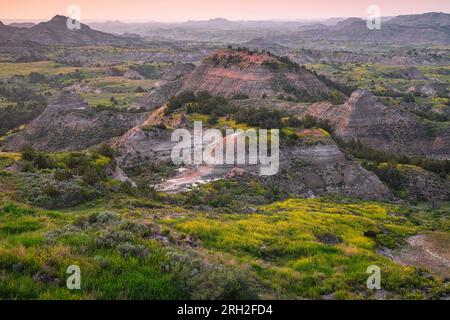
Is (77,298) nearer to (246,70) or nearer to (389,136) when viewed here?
(389,136)

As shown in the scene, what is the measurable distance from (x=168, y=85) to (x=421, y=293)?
84.5 meters

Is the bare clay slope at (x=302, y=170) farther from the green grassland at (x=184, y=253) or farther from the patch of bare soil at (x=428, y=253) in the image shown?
the patch of bare soil at (x=428, y=253)

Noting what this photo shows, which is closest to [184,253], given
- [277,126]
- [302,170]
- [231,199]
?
[231,199]

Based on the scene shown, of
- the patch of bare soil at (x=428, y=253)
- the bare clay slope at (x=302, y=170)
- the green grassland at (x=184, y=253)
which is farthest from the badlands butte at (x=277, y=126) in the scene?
the patch of bare soil at (x=428, y=253)

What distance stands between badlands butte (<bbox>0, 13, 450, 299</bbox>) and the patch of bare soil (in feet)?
0.38

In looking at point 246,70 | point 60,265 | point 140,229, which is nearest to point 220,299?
point 60,265

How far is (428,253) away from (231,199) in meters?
11.2

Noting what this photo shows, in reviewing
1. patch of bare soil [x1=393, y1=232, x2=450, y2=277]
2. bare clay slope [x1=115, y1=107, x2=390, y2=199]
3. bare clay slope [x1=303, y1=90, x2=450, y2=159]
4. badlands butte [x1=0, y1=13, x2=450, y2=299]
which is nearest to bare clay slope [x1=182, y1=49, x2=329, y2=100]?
badlands butte [x1=0, y1=13, x2=450, y2=299]

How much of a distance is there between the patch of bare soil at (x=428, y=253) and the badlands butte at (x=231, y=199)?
114 millimetres

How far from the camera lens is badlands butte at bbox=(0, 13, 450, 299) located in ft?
32.3

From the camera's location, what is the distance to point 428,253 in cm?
1903

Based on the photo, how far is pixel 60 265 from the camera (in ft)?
30.4

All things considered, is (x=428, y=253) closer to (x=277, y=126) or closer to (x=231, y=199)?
(x=231, y=199)

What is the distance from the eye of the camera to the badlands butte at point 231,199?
32.3ft
